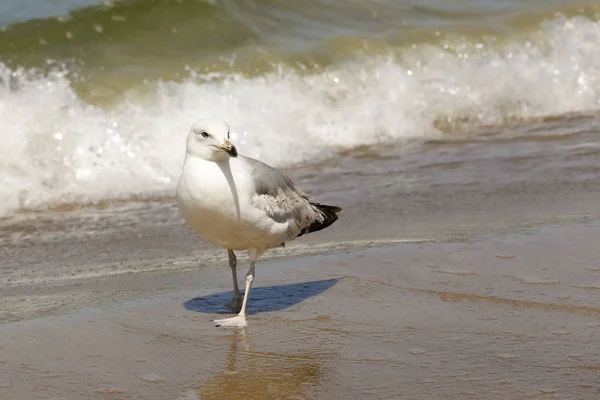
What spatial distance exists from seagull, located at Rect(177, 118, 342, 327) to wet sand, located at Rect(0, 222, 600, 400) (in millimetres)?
308

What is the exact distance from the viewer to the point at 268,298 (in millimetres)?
5270

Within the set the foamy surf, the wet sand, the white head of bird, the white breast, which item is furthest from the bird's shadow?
the foamy surf

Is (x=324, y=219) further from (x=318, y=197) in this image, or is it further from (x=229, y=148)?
(x=318, y=197)

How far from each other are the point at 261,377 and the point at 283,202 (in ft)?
4.37

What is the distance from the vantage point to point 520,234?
611 centimetres

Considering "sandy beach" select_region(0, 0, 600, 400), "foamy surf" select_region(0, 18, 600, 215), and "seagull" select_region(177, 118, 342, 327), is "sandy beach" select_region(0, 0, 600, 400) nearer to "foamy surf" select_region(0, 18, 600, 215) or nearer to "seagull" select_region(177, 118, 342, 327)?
"foamy surf" select_region(0, 18, 600, 215)

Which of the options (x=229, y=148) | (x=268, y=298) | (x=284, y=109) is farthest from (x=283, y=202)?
(x=284, y=109)

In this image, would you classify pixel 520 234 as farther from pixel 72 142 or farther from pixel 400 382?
pixel 72 142

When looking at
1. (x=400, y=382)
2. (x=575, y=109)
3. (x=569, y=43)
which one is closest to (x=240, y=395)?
(x=400, y=382)

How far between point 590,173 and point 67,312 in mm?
4295

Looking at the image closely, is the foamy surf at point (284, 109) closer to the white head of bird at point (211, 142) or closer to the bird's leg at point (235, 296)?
the bird's leg at point (235, 296)

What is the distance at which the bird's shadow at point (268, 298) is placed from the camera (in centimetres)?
511

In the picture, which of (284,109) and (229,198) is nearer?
(229,198)

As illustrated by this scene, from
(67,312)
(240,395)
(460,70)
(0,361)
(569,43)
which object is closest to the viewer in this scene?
(240,395)
